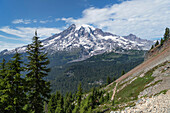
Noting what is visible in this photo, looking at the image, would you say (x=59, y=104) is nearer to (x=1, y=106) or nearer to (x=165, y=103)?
(x=1, y=106)

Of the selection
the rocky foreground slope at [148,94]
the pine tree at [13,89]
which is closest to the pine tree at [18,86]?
the pine tree at [13,89]

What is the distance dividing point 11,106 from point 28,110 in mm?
2668

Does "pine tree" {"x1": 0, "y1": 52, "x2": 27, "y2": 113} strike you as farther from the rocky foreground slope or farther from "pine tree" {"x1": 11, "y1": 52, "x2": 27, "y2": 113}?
the rocky foreground slope

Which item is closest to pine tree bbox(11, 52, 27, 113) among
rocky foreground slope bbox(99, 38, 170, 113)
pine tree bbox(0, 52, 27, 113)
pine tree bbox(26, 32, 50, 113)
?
pine tree bbox(0, 52, 27, 113)

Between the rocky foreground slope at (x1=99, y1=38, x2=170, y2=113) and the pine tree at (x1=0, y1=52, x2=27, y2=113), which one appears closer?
the rocky foreground slope at (x1=99, y1=38, x2=170, y2=113)

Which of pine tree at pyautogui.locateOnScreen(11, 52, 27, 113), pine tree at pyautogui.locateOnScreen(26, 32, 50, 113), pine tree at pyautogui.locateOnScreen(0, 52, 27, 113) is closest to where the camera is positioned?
pine tree at pyautogui.locateOnScreen(0, 52, 27, 113)

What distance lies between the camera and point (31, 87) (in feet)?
56.0

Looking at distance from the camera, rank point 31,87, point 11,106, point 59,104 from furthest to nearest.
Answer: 1. point 59,104
2. point 31,87
3. point 11,106

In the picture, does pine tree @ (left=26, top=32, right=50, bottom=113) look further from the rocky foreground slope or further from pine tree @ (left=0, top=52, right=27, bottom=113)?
the rocky foreground slope

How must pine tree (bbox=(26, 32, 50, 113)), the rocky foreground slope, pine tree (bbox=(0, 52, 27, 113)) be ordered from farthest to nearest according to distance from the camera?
pine tree (bbox=(26, 32, 50, 113))
pine tree (bbox=(0, 52, 27, 113))
the rocky foreground slope

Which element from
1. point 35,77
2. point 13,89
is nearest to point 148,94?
point 35,77

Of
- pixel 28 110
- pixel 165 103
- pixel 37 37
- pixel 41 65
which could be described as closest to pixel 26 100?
pixel 28 110

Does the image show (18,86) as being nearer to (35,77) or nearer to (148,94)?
(35,77)

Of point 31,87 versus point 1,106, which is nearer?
point 1,106
